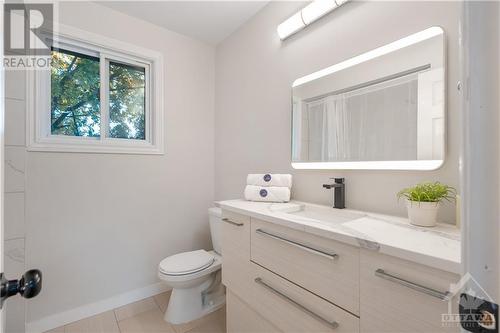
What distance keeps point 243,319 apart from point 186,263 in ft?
2.04

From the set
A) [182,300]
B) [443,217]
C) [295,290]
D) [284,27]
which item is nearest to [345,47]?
[284,27]

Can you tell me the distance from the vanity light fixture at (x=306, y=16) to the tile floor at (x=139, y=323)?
2199 millimetres

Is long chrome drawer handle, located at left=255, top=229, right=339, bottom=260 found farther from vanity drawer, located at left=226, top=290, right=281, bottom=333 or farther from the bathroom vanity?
vanity drawer, located at left=226, top=290, right=281, bottom=333

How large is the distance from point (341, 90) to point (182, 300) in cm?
186

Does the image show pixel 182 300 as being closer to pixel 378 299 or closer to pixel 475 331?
pixel 378 299

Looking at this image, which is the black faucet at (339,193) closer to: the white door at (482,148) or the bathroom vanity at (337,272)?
the bathroom vanity at (337,272)

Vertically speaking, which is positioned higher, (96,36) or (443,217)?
(96,36)

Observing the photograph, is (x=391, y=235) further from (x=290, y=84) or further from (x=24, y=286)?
(x=290, y=84)

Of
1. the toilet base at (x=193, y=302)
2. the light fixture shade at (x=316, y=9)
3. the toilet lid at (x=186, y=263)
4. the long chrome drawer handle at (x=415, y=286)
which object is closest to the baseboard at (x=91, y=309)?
the toilet base at (x=193, y=302)

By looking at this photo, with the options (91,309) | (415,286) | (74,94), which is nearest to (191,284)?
(91,309)

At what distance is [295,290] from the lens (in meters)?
1.06

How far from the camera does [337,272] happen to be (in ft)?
2.95

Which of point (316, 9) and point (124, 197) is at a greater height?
point (316, 9)

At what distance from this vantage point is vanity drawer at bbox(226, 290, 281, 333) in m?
1.25
